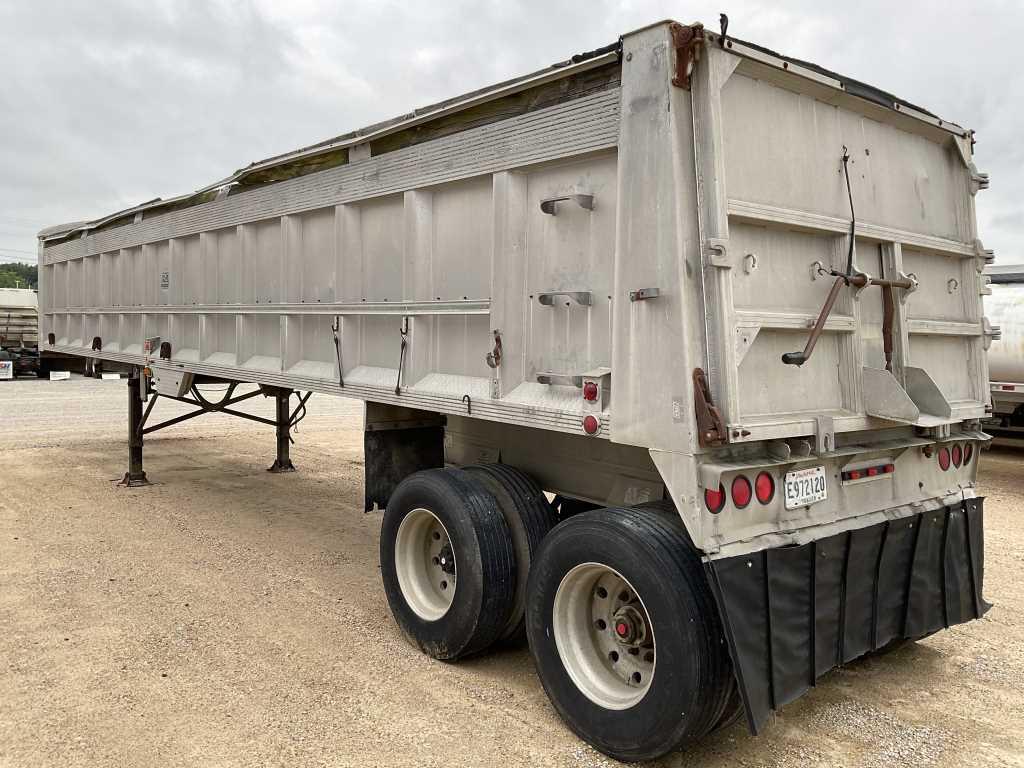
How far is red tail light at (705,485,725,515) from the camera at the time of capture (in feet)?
9.88

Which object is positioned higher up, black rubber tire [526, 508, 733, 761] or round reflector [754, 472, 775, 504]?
round reflector [754, 472, 775, 504]

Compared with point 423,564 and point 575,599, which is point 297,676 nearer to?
point 423,564

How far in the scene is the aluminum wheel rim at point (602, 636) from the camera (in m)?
3.39

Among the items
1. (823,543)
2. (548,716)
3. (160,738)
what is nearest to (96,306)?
(160,738)

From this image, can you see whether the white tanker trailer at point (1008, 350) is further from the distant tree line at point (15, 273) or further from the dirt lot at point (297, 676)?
the distant tree line at point (15, 273)

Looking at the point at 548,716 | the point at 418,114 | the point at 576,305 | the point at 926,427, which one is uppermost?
the point at 418,114

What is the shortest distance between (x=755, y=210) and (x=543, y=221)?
3.36 ft

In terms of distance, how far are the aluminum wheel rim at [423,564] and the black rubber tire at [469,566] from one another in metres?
0.11

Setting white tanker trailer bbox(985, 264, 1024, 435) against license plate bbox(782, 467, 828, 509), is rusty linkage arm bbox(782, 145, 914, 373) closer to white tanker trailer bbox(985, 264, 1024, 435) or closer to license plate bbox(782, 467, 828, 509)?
license plate bbox(782, 467, 828, 509)

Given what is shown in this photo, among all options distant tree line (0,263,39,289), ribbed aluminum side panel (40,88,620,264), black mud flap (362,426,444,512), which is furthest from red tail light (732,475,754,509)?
distant tree line (0,263,39,289)

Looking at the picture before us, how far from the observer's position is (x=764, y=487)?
321 centimetres

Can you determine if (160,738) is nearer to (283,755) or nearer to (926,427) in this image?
(283,755)

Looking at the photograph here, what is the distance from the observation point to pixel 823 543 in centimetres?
332

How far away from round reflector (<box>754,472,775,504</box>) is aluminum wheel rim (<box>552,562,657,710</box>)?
66 centimetres
